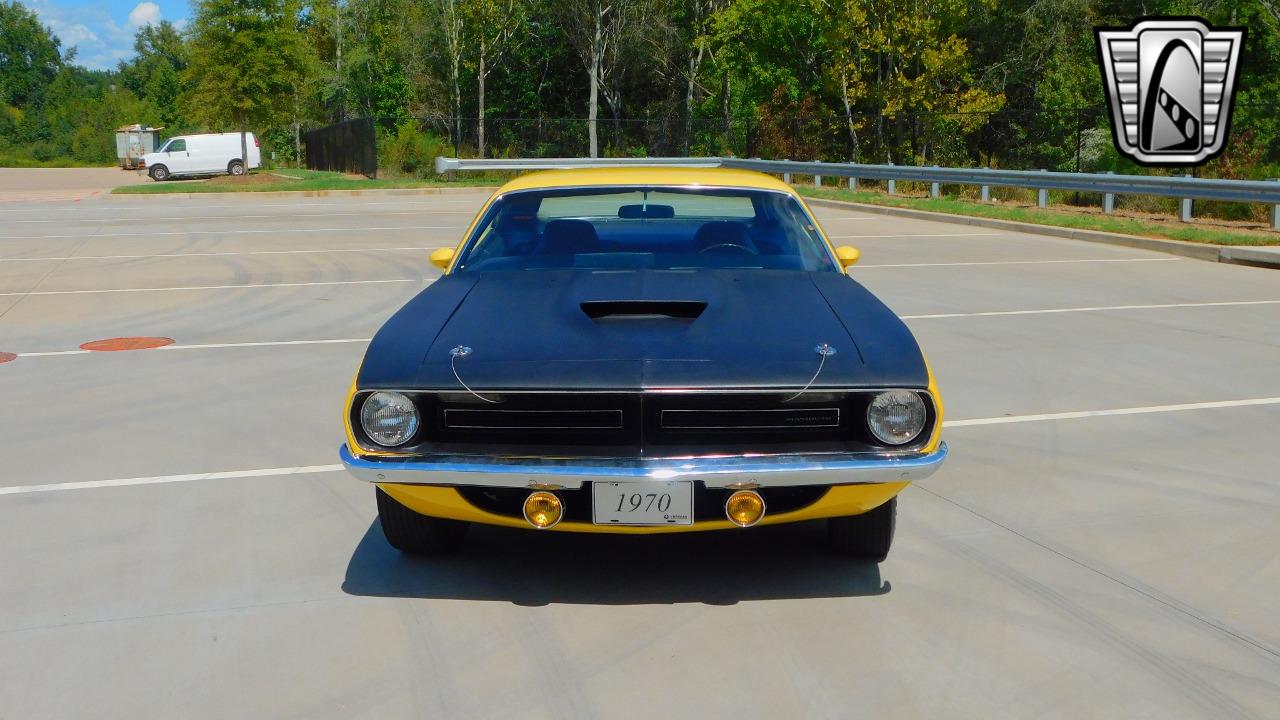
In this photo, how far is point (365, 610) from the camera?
4.30 m

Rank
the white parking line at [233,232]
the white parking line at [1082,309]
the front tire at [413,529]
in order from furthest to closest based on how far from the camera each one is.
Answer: the white parking line at [233,232] → the white parking line at [1082,309] → the front tire at [413,529]

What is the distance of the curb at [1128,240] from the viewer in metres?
15.4

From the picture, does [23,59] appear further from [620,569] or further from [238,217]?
[620,569]

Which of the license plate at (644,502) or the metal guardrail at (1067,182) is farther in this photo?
the metal guardrail at (1067,182)

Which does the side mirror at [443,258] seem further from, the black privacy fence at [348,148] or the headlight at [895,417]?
the black privacy fence at [348,148]

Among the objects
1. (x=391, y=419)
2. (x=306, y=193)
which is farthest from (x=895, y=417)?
(x=306, y=193)

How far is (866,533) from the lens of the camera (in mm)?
4562

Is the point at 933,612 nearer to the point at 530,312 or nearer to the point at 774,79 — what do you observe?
the point at 530,312

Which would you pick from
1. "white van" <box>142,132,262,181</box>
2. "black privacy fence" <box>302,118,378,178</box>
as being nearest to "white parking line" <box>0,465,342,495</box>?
"black privacy fence" <box>302,118,378,178</box>

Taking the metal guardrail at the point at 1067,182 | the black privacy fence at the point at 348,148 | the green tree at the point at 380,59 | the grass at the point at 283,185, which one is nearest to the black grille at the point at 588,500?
the metal guardrail at the point at 1067,182

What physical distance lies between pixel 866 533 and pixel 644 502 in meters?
1.00

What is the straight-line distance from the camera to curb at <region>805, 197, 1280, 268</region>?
1535 cm

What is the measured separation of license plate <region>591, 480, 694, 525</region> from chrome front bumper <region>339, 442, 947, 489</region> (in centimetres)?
3

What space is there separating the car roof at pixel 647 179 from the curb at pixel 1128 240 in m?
11.3
